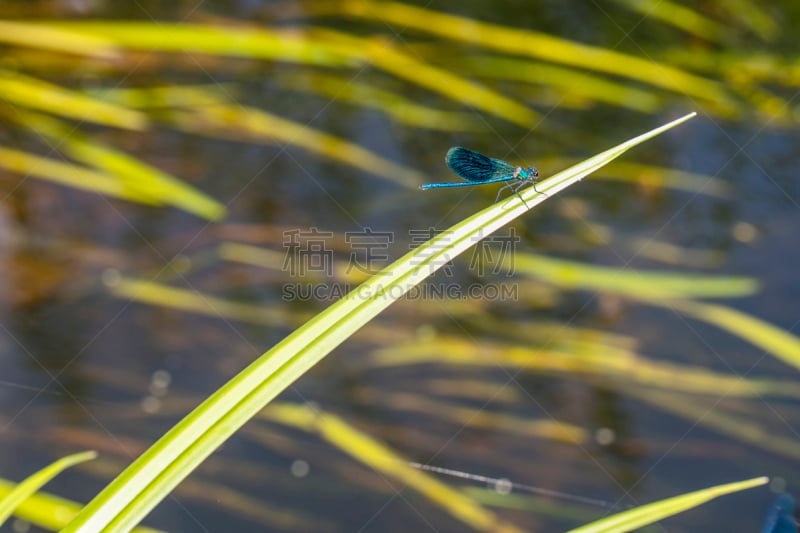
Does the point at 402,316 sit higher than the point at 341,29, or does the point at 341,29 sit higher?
the point at 341,29

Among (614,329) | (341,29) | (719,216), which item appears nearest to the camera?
(614,329)

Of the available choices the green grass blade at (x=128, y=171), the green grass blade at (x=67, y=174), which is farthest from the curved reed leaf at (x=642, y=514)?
the green grass blade at (x=67, y=174)

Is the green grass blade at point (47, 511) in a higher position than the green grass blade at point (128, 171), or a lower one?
lower

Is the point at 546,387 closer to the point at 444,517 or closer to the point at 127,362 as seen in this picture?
the point at 444,517

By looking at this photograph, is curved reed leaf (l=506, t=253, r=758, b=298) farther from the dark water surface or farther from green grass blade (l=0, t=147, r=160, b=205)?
green grass blade (l=0, t=147, r=160, b=205)

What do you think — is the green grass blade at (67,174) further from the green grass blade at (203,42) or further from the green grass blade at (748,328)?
the green grass blade at (748,328)

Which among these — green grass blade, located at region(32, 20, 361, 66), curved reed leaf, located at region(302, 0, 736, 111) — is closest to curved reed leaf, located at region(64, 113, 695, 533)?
green grass blade, located at region(32, 20, 361, 66)

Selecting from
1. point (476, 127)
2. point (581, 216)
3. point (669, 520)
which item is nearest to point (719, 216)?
point (581, 216)
